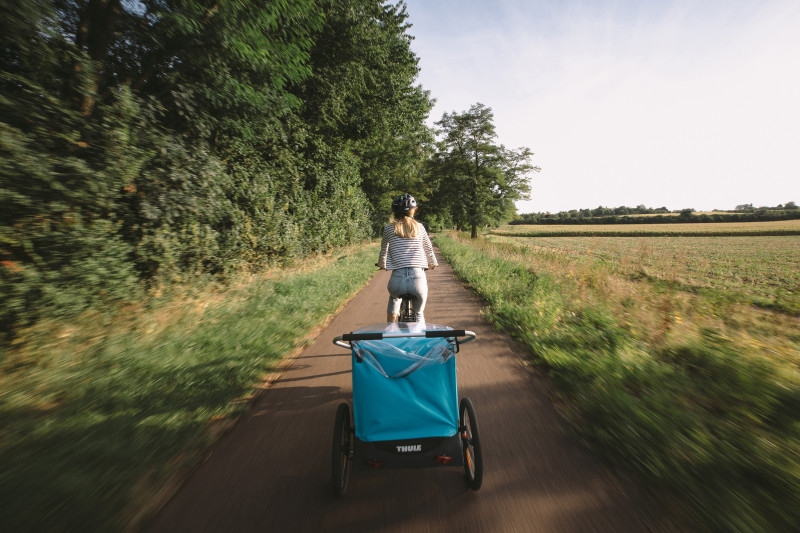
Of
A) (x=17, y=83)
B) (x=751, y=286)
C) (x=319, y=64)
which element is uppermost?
(x=319, y=64)

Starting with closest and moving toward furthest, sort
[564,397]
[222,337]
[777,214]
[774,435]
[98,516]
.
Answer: [98,516]
[774,435]
[564,397]
[222,337]
[777,214]

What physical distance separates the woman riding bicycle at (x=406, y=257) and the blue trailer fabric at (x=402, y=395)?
5.11ft

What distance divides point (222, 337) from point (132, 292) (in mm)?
1615

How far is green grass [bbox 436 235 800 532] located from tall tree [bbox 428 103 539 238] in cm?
2497

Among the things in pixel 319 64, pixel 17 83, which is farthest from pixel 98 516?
pixel 319 64

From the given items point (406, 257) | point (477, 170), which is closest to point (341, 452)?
point (406, 257)

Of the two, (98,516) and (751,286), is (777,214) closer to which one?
(751,286)

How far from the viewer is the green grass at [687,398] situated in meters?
1.88

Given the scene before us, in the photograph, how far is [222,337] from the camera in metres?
4.32

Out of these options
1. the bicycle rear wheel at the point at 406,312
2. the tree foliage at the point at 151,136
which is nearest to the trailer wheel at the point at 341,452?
the bicycle rear wheel at the point at 406,312

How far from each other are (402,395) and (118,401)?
110 inches

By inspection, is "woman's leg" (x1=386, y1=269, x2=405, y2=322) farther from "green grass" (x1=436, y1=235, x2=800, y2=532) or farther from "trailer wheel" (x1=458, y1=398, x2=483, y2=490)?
"green grass" (x1=436, y1=235, x2=800, y2=532)

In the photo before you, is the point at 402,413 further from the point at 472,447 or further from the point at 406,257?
the point at 406,257

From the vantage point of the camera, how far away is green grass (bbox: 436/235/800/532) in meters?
1.88
